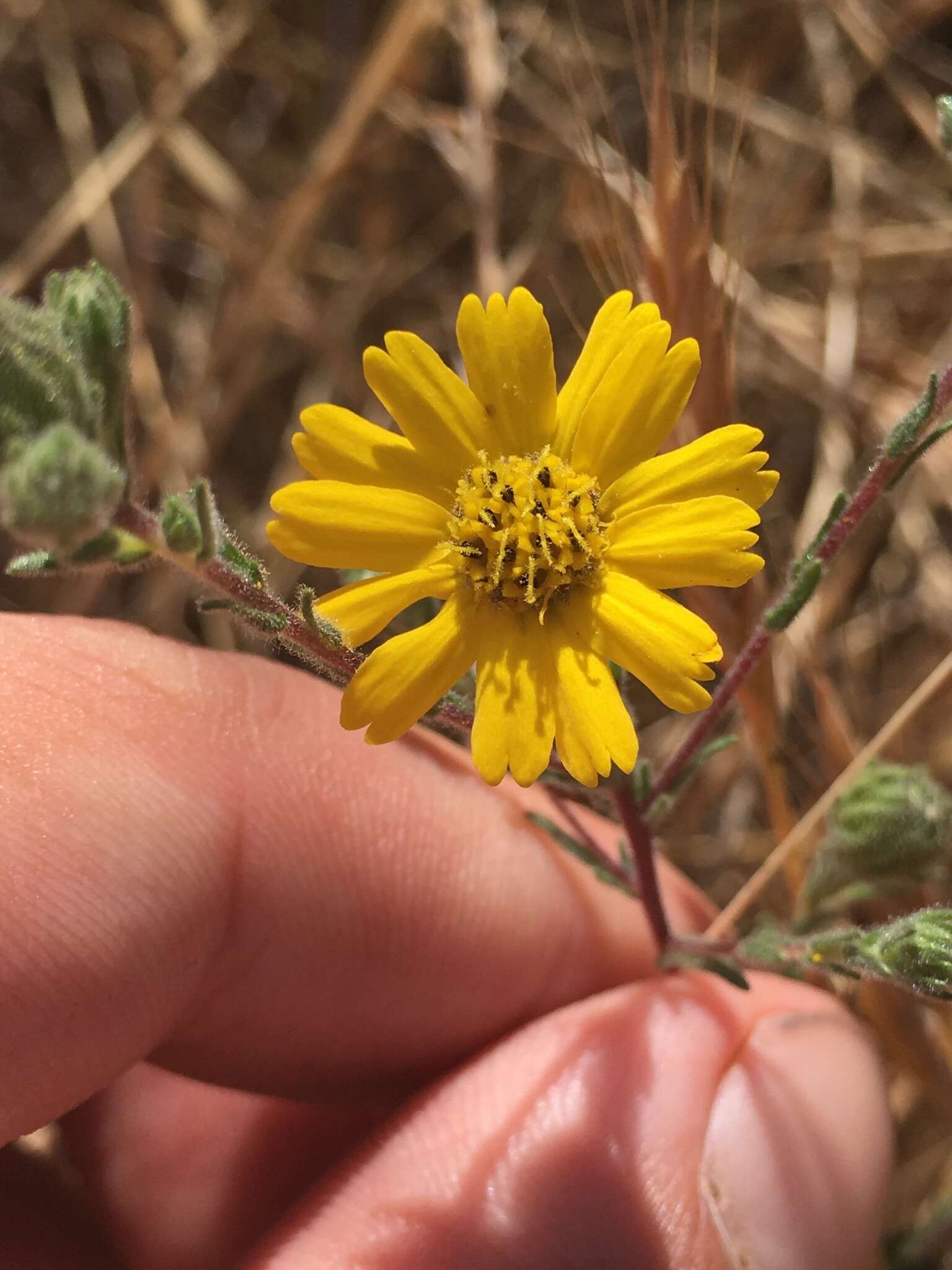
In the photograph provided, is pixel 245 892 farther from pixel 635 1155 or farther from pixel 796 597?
pixel 796 597

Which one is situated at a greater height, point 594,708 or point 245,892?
point 594,708

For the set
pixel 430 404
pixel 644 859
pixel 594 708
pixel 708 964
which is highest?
pixel 430 404

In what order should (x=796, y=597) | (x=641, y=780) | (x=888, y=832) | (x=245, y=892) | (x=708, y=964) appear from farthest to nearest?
(x=888, y=832) < (x=245, y=892) < (x=708, y=964) < (x=641, y=780) < (x=796, y=597)

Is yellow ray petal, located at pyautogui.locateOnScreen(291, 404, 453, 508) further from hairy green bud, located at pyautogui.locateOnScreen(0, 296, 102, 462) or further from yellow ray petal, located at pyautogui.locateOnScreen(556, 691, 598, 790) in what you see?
yellow ray petal, located at pyautogui.locateOnScreen(556, 691, 598, 790)

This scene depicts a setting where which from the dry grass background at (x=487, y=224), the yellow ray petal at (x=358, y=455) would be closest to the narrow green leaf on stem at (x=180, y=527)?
the yellow ray petal at (x=358, y=455)

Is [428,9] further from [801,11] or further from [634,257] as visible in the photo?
[634,257]

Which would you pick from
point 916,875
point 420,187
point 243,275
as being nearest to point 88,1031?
point 916,875

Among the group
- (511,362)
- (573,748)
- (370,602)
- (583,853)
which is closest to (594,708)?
(573,748)
